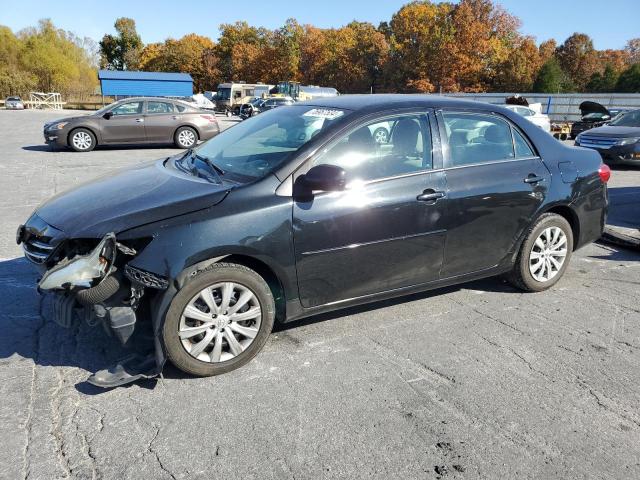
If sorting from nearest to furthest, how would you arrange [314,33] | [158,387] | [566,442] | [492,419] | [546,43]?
1. [566,442]
2. [492,419]
3. [158,387]
4. [546,43]
5. [314,33]

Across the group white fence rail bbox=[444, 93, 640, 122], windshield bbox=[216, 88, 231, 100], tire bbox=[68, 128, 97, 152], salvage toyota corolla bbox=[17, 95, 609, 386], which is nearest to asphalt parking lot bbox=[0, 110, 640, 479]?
salvage toyota corolla bbox=[17, 95, 609, 386]

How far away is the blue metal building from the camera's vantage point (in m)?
51.5

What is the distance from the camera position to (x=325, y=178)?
3.34 metres

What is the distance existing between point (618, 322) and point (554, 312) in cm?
47

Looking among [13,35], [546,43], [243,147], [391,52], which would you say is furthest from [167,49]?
[243,147]

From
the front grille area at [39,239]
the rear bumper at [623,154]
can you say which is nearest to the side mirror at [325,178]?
the front grille area at [39,239]

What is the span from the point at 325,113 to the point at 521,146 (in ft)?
5.81

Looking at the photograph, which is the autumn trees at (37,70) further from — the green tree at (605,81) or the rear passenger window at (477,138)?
the rear passenger window at (477,138)

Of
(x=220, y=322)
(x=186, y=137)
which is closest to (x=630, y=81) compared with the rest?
(x=186, y=137)

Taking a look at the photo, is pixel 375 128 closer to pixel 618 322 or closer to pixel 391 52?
pixel 618 322

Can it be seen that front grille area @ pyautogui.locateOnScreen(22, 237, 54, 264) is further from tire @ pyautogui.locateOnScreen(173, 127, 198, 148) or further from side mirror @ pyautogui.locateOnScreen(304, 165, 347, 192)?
tire @ pyautogui.locateOnScreen(173, 127, 198, 148)

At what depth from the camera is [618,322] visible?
417 centimetres

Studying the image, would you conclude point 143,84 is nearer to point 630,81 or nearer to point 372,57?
point 372,57

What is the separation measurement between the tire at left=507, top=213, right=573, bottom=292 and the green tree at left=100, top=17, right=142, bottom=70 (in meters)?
96.4
